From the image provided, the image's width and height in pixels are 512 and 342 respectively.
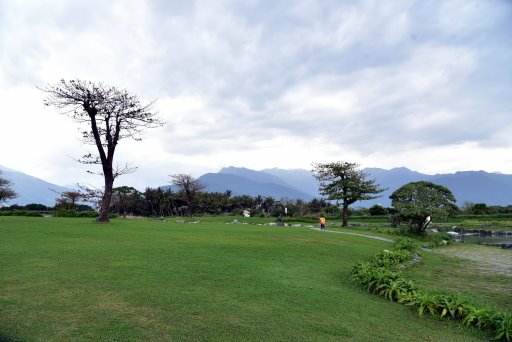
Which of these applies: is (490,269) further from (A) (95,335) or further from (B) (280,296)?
(A) (95,335)

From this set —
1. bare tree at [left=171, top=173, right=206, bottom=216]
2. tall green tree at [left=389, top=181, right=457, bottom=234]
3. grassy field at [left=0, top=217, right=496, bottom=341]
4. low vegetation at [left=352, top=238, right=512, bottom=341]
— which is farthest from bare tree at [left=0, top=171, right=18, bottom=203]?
low vegetation at [left=352, top=238, right=512, bottom=341]

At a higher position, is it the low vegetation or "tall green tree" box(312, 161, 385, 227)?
"tall green tree" box(312, 161, 385, 227)

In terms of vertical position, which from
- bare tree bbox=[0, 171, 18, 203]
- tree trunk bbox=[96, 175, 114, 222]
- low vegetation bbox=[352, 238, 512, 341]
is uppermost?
bare tree bbox=[0, 171, 18, 203]

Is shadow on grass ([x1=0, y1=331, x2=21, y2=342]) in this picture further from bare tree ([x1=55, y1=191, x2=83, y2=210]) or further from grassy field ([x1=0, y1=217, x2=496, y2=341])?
bare tree ([x1=55, y1=191, x2=83, y2=210])

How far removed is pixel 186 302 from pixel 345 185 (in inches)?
1071

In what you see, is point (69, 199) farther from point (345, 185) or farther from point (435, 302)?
point (435, 302)

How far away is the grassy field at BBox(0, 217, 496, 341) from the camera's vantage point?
14.1ft

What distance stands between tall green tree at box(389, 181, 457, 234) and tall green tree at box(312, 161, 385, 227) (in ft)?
20.6

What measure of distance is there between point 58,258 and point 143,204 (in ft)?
202

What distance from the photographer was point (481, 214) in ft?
161

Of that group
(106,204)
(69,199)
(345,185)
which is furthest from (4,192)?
(345,185)

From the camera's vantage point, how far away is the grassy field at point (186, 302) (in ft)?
14.1

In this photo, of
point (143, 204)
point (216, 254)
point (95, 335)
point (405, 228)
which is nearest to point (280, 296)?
point (95, 335)

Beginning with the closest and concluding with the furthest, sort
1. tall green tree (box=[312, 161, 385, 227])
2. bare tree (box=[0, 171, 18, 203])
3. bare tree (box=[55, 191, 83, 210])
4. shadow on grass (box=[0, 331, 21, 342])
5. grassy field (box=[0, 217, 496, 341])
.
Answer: shadow on grass (box=[0, 331, 21, 342]) < grassy field (box=[0, 217, 496, 341]) < tall green tree (box=[312, 161, 385, 227]) < bare tree (box=[55, 191, 83, 210]) < bare tree (box=[0, 171, 18, 203])
